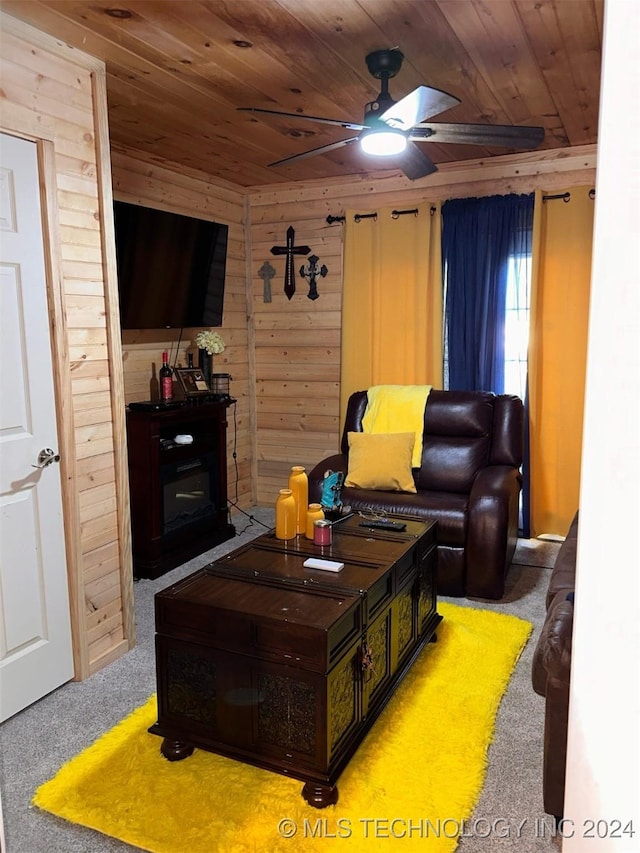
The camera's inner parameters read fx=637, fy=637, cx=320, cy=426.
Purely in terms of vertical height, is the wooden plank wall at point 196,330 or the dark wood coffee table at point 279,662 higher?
the wooden plank wall at point 196,330

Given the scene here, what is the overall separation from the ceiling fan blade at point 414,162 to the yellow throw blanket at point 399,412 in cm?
133

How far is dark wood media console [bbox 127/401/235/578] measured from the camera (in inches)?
148

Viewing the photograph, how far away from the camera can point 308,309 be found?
5.00m

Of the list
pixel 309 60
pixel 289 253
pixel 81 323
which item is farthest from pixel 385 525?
pixel 289 253

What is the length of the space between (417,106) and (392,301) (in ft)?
7.31

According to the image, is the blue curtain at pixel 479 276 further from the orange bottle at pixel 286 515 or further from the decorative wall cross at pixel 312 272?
the orange bottle at pixel 286 515

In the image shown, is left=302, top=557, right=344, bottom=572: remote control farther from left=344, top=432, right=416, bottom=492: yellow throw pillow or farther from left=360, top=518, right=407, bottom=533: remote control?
left=344, top=432, right=416, bottom=492: yellow throw pillow

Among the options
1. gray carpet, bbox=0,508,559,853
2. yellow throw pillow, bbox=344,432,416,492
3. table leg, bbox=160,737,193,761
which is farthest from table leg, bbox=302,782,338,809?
yellow throw pillow, bbox=344,432,416,492

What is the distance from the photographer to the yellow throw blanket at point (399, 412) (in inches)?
158

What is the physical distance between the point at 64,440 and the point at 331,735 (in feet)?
5.01

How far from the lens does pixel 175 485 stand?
13.2 feet

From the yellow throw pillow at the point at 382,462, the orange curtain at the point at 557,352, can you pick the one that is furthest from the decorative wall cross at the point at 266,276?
the orange curtain at the point at 557,352

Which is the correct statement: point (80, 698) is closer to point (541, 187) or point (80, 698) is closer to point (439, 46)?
point (439, 46)

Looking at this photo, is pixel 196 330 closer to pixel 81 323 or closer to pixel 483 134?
pixel 81 323
